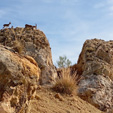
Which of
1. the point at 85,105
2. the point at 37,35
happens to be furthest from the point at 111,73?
the point at 37,35

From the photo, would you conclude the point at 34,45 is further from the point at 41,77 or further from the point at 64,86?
the point at 64,86

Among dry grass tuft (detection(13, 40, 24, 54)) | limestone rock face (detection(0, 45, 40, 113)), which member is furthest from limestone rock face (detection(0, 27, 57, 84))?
limestone rock face (detection(0, 45, 40, 113))

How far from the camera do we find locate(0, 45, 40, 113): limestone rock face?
3.14 metres

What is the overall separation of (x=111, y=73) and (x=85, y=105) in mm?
3041

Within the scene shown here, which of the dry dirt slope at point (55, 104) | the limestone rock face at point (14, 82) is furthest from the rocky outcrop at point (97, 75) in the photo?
the limestone rock face at point (14, 82)

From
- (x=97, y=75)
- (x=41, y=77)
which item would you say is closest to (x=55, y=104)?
(x=41, y=77)

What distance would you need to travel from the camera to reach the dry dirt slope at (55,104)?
4841 mm

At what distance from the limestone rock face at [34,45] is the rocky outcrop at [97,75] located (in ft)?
4.71

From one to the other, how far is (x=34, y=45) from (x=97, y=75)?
2881 millimetres

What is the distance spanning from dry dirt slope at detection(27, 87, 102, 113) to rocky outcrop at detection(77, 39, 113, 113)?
1075mm

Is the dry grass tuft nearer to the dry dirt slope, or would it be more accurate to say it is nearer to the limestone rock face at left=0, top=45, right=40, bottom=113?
the dry dirt slope

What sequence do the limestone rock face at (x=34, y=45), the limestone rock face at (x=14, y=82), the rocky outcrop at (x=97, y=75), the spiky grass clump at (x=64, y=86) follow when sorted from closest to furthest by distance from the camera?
the limestone rock face at (x=14, y=82) < the spiky grass clump at (x=64, y=86) < the limestone rock face at (x=34, y=45) < the rocky outcrop at (x=97, y=75)

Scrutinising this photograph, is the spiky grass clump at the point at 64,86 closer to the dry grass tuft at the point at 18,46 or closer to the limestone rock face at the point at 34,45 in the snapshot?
the limestone rock face at the point at 34,45

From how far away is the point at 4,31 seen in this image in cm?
823
